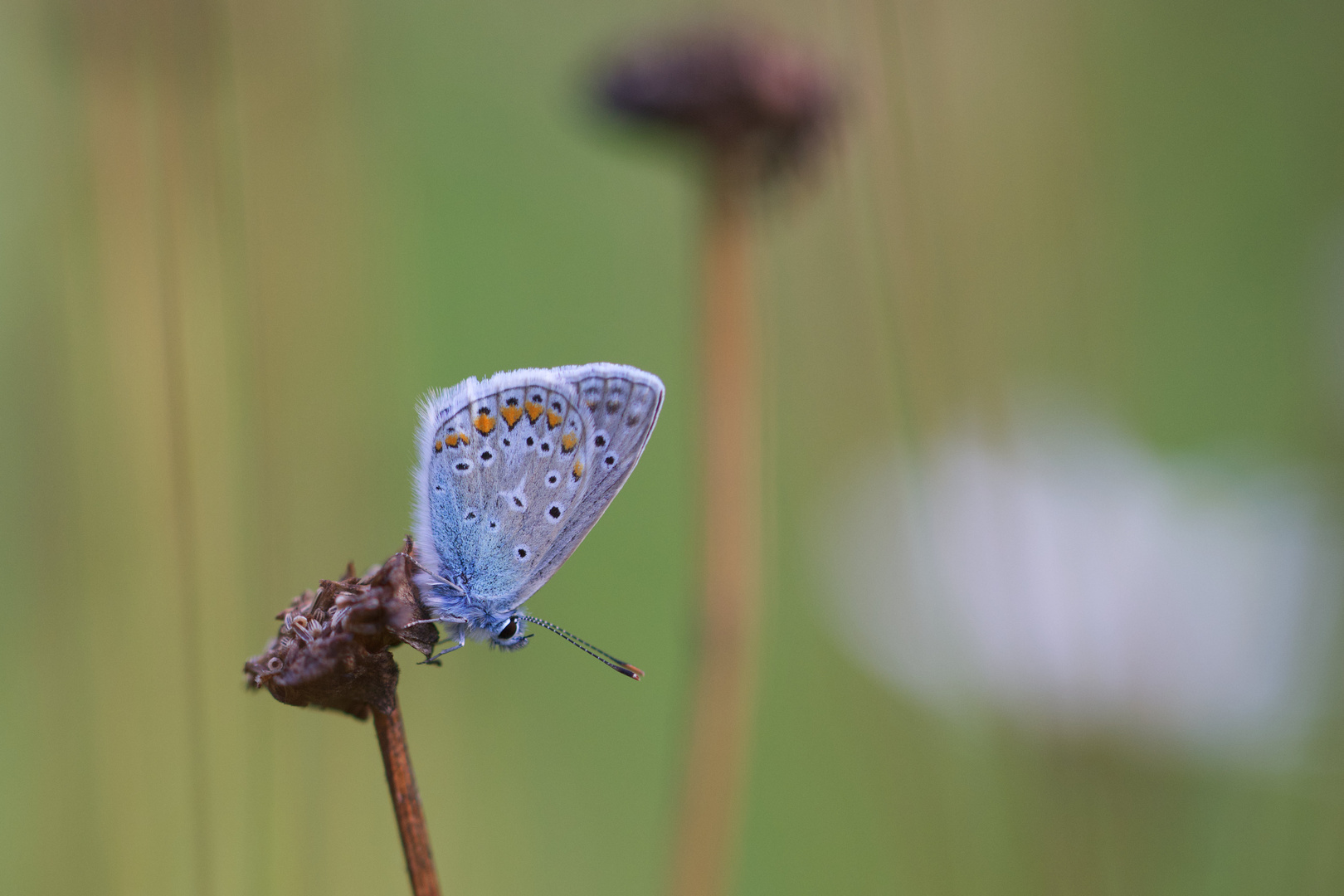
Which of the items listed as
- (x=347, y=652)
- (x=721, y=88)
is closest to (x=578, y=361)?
(x=721, y=88)

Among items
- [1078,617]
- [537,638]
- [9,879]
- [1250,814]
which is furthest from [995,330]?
[9,879]

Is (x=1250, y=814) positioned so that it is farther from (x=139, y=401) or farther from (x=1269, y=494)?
(x=139, y=401)

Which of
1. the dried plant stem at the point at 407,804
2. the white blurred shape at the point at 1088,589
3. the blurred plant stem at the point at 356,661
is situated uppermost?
the blurred plant stem at the point at 356,661

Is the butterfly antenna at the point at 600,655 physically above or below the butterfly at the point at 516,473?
below

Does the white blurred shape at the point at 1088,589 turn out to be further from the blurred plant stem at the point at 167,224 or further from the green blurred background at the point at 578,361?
the blurred plant stem at the point at 167,224

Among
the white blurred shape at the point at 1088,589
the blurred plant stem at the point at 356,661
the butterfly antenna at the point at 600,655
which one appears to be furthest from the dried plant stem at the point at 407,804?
the white blurred shape at the point at 1088,589

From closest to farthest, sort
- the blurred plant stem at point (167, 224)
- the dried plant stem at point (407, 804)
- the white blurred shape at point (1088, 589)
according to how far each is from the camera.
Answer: the dried plant stem at point (407, 804)
the blurred plant stem at point (167, 224)
the white blurred shape at point (1088, 589)

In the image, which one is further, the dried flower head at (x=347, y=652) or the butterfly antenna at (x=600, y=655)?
the butterfly antenna at (x=600, y=655)
